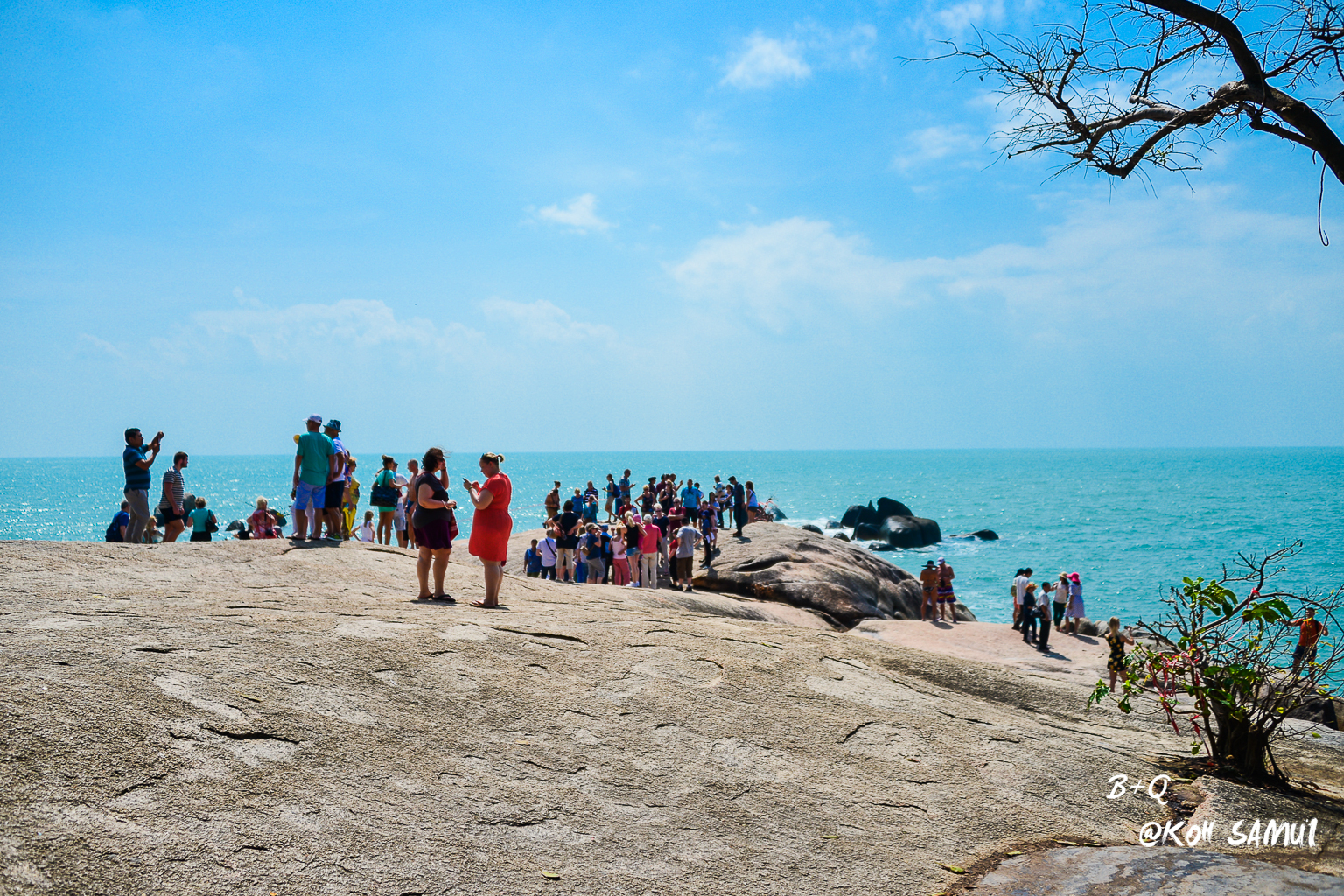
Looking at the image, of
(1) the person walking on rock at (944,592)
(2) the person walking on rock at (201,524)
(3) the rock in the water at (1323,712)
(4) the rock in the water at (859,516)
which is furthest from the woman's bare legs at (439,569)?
(4) the rock in the water at (859,516)

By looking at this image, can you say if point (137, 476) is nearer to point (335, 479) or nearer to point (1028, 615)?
point (335, 479)

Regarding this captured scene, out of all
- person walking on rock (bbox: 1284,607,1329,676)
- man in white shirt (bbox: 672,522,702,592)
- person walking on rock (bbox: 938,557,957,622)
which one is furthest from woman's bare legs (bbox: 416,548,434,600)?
person walking on rock (bbox: 938,557,957,622)

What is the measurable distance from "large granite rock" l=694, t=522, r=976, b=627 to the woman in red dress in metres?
13.9

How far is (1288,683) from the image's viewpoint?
684 cm

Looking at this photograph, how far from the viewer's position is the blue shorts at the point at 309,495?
11.9 meters

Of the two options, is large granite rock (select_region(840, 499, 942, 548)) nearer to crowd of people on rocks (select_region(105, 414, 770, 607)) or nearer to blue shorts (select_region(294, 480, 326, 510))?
crowd of people on rocks (select_region(105, 414, 770, 607))

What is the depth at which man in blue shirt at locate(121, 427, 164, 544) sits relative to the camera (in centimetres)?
1209

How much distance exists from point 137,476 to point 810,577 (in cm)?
1572

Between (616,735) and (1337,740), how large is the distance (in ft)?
27.0

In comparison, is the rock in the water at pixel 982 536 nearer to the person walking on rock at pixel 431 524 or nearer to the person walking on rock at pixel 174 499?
the person walking on rock at pixel 174 499

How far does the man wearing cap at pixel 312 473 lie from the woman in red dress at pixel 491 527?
13.3ft

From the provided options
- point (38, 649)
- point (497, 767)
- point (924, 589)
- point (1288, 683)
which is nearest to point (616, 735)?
point (497, 767)

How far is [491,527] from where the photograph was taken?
851 cm

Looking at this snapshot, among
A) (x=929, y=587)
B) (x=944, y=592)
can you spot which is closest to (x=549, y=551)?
(x=929, y=587)
